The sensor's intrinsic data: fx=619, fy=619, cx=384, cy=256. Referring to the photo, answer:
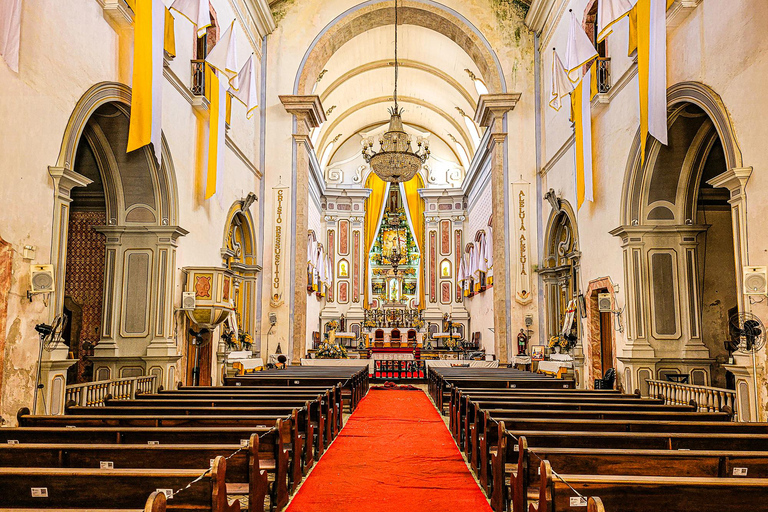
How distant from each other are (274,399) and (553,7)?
40.6 ft

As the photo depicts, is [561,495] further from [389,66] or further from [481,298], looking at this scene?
[389,66]

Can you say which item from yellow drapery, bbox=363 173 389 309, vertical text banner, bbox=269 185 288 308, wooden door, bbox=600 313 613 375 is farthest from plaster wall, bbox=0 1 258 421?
yellow drapery, bbox=363 173 389 309

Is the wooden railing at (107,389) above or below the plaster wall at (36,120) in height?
below

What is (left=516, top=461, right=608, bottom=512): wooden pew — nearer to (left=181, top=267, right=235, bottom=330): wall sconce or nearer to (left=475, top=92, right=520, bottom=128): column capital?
(left=181, top=267, right=235, bottom=330): wall sconce

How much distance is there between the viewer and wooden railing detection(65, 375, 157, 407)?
714cm

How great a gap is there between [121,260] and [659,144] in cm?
838

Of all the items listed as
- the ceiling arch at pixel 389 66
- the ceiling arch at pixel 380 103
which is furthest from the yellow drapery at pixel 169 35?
the ceiling arch at pixel 380 103

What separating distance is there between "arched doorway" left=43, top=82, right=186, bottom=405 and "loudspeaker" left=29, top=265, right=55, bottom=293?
3199mm

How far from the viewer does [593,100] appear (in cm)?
1145

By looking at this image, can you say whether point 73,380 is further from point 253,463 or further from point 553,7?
point 553,7

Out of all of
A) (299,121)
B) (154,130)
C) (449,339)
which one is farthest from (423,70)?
(154,130)

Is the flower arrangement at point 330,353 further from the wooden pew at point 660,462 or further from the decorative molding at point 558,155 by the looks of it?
the wooden pew at point 660,462

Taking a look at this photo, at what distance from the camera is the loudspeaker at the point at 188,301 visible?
32.8 feet

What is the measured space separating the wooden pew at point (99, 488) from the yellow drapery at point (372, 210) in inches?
938
